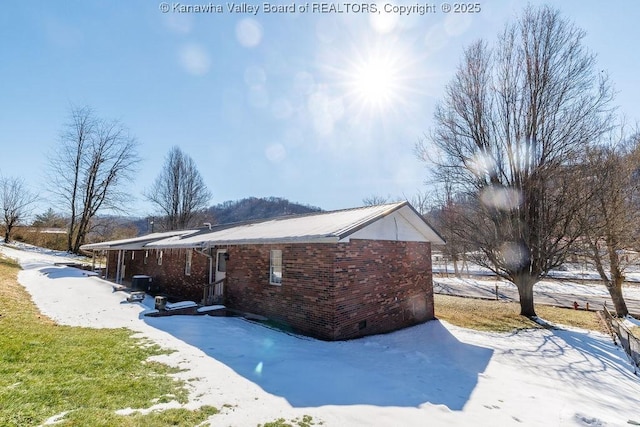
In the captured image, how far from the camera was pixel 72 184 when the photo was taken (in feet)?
118

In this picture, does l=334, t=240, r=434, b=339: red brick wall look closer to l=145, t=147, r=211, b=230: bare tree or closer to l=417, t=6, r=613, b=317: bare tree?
l=417, t=6, r=613, b=317: bare tree

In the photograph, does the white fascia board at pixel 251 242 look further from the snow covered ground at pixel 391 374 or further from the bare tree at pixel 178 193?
the bare tree at pixel 178 193

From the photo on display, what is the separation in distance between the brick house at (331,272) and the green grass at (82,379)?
12.3 ft

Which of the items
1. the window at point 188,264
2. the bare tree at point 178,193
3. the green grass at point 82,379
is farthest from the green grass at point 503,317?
the bare tree at point 178,193

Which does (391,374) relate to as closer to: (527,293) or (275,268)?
(275,268)

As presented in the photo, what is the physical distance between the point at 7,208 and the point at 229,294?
1759 inches

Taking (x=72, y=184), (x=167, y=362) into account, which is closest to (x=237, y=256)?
(x=167, y=362)

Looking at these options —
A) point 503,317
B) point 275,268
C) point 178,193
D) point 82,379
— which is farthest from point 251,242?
point 178,193

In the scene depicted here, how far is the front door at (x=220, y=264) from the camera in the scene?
12.1 m

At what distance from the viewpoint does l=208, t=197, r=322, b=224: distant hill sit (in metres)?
61.8

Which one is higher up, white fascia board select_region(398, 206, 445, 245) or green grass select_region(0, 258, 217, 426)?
white fascia board select_region(398, 206, 445, 245)

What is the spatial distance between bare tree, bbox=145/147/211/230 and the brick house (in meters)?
27.3

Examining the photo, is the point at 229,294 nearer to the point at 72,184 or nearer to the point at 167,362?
the point at 167,362

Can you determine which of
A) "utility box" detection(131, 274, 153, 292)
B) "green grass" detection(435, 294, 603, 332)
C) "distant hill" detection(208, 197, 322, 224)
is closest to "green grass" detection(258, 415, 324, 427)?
"green grass" detection(435, 294, 603, 332)
